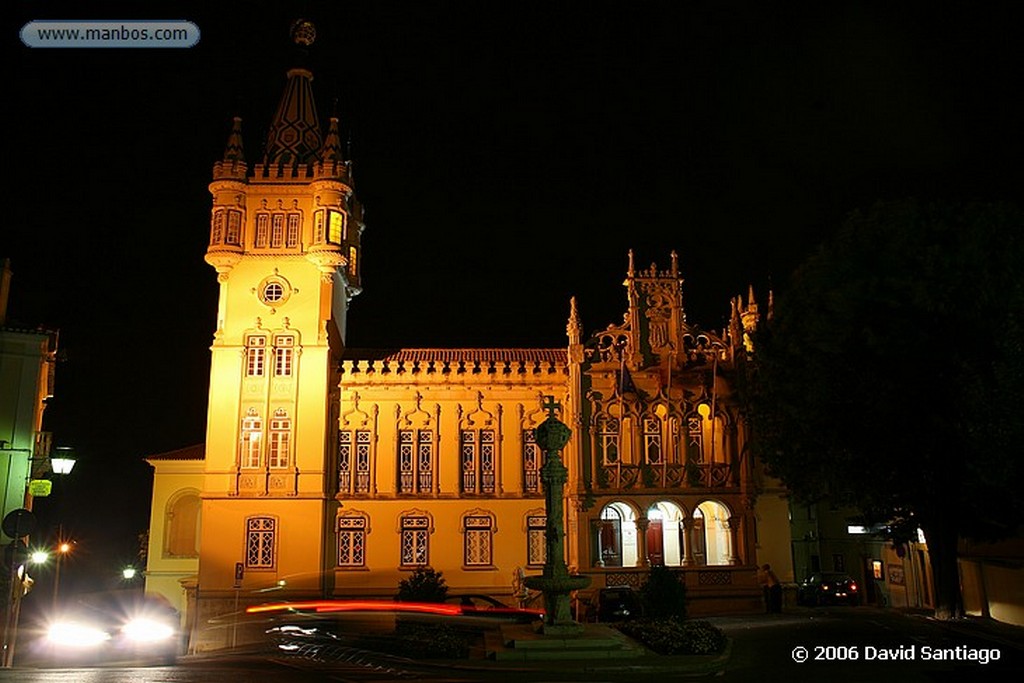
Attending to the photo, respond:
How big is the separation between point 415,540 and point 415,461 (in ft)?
11.7

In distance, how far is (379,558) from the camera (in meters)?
40.3

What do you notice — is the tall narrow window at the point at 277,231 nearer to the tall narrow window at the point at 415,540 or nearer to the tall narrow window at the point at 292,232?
the tall narrow window at the point at 292,232

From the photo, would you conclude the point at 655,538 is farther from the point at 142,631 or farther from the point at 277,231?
the point at 277,231

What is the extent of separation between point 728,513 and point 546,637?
20.6 m

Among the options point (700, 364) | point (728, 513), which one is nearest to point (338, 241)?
point (700, 364)

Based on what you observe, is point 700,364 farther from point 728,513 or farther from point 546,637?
point 546,637

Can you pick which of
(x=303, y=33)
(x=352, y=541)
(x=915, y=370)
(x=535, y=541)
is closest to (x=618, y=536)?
(x=535, y=541)

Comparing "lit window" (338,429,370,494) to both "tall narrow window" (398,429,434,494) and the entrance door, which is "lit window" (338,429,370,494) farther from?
the entrance door

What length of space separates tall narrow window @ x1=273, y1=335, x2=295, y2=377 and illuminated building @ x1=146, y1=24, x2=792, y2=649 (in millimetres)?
91

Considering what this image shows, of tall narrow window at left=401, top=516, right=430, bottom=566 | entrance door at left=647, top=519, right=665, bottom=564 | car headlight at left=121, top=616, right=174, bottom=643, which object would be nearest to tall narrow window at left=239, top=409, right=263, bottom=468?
tall narrow window at left=401, top=516, right=430, bottom=566

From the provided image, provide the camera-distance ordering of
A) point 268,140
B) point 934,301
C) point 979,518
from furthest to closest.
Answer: point 268,140
point 979,518
point 934,301

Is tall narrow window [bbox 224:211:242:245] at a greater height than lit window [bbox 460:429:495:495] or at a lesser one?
greater

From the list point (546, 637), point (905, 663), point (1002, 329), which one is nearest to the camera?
point (905, 663)

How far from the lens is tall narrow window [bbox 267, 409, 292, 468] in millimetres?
39750
